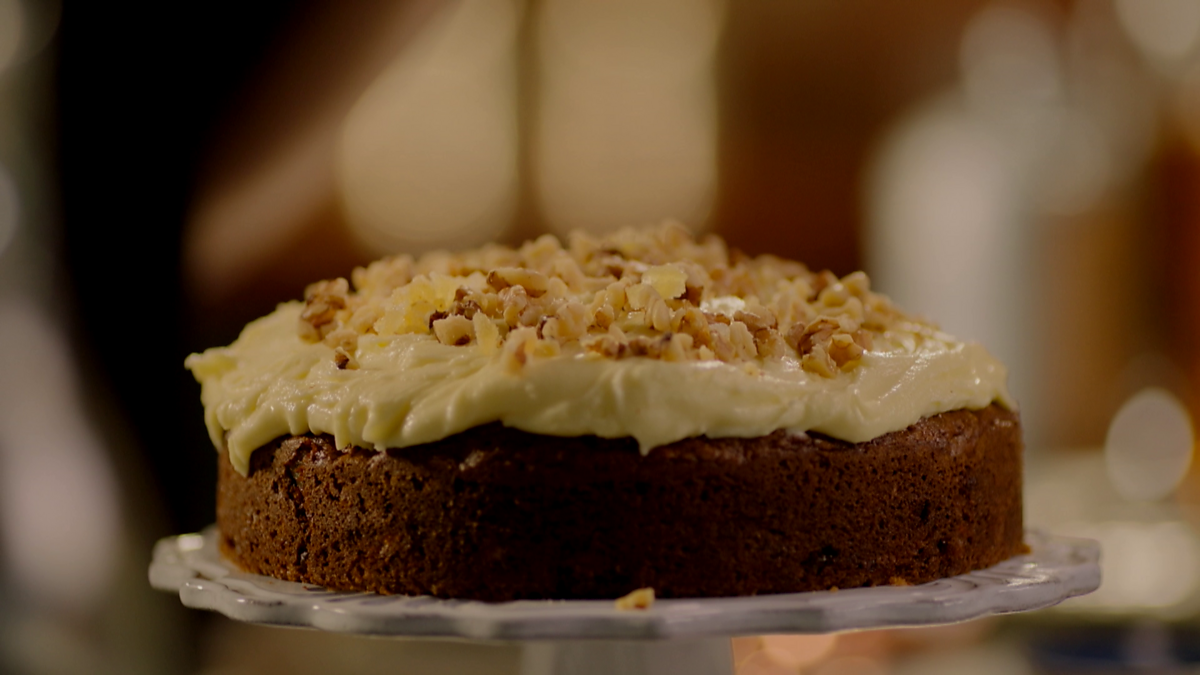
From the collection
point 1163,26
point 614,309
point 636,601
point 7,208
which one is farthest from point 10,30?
point 1163,26

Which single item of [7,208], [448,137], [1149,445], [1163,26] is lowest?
[1149,445]

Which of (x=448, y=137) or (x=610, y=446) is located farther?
(x=448, y=137)

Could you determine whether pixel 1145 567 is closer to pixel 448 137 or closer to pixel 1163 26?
pixel 1163 26

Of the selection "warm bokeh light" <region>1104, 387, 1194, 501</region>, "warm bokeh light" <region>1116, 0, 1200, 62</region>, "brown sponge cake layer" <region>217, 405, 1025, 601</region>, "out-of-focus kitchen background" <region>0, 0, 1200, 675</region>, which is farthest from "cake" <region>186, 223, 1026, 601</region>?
"warm bokeh light" <region>1116, 0, 1200, 62</region>

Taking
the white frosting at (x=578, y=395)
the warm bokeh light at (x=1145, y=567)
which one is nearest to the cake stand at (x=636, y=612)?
the white frosting at (x=578, y=395)

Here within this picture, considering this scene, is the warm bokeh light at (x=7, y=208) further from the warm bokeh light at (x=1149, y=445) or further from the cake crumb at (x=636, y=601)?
the warm bokeh light at (x=1149, y=445)

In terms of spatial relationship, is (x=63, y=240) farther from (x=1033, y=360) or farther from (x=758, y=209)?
(x=1033, y=360)
